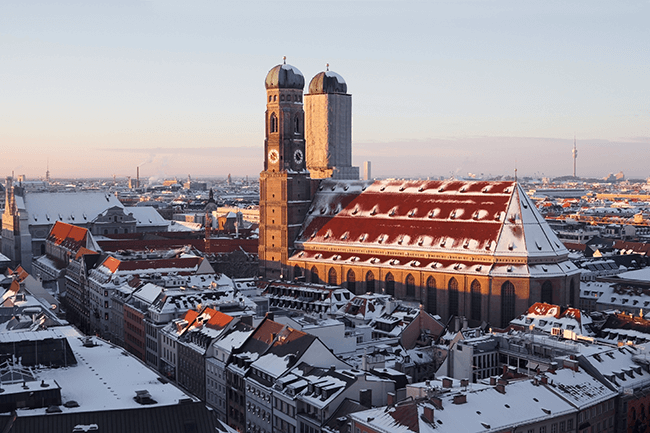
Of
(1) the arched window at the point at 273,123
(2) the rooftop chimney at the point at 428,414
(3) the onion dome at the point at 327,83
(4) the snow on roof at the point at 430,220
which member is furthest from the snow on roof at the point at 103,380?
(3) the onion dome at the point at 327,83

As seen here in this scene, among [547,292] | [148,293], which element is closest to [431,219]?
[547,292]

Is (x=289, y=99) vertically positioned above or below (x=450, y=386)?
above

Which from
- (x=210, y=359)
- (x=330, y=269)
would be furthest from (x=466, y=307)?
(x=210, y=359)

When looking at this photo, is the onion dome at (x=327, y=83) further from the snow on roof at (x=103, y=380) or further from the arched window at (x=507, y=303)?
the snow on roof at (x=103, y=380)

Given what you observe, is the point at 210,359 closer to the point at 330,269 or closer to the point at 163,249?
the point at 330,269

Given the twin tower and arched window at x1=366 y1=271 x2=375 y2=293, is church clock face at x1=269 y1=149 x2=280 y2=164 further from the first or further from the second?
arched window at x1=366 y1=271 x2=375 y2=293

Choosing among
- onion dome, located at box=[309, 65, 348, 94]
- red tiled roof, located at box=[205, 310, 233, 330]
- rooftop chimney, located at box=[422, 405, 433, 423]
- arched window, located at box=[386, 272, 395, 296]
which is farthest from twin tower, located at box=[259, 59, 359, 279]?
rooftop chimney, located at box=[422, 405, 433, 423]

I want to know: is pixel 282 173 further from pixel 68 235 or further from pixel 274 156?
pixel 68 235

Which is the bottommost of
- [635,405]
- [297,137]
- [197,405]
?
[635,405]
